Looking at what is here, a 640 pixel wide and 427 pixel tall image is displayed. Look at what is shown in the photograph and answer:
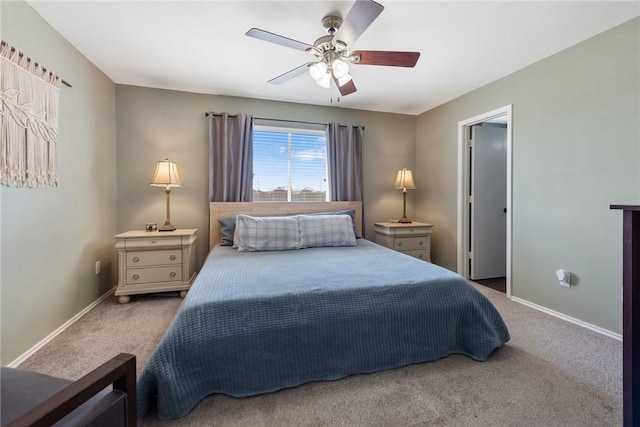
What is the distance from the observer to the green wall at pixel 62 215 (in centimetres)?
174

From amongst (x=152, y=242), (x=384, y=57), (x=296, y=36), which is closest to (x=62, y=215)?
(x=152, y=242)

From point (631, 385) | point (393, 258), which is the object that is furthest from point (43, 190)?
point (631, 385)

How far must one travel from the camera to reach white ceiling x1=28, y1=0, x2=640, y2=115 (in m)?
1.89

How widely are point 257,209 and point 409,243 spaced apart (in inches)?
80.7

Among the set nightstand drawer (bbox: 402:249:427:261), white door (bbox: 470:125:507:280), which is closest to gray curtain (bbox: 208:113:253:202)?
nightstand drawer (bbox: 402:249:427:261)

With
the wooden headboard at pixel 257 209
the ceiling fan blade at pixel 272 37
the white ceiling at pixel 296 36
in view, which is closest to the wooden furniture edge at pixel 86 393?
the ceiling fan blade at pixel 272 37

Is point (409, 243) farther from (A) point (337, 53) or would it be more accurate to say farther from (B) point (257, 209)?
(A) point (337, 53)

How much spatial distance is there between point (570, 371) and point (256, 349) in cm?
188

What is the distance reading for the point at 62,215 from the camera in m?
2.22

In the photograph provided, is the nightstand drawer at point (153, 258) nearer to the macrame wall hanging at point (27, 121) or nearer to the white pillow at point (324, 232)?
the macrame wall hanging at point (27, 121)

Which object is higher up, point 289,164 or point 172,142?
point 172,142

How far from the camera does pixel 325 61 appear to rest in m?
2.04

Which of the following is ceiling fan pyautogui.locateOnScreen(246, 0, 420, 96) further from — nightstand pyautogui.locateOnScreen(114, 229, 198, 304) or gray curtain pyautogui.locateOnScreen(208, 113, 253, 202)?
nightstand pyautogui.locateOnScreen(114, 229, 198, 304)

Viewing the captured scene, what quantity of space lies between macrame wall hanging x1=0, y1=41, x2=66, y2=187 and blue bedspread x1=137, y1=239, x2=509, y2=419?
4.44ft
